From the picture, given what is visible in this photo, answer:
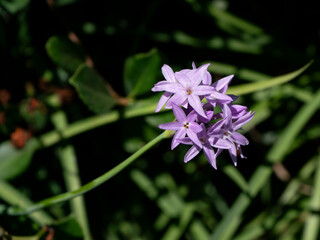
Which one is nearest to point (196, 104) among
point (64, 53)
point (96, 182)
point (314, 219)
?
point (96, 182)

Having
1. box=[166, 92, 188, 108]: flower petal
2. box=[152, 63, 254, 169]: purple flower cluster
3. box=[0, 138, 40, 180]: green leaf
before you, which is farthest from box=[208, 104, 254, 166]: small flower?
box=[0, 138, 40, 180]: green leaf

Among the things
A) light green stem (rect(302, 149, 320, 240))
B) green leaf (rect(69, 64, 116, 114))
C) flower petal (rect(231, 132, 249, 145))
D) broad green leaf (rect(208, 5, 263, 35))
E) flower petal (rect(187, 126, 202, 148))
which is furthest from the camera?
broad green leaf (rect(208, 5, 263, 35))

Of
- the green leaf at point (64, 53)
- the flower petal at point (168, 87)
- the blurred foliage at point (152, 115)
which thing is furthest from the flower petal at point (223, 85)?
the green leaf at point (64, 53)

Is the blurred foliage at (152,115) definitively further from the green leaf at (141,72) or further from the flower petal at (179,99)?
the flower petal at (179,99)

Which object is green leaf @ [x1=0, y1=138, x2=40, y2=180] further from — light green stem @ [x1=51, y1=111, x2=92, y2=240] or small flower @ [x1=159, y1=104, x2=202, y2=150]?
small flower @ [x1=159, y1=104, x2=202, y2=150]

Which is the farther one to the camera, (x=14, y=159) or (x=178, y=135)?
(x=14, y=159)

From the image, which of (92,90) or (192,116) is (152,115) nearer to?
(92,90)
